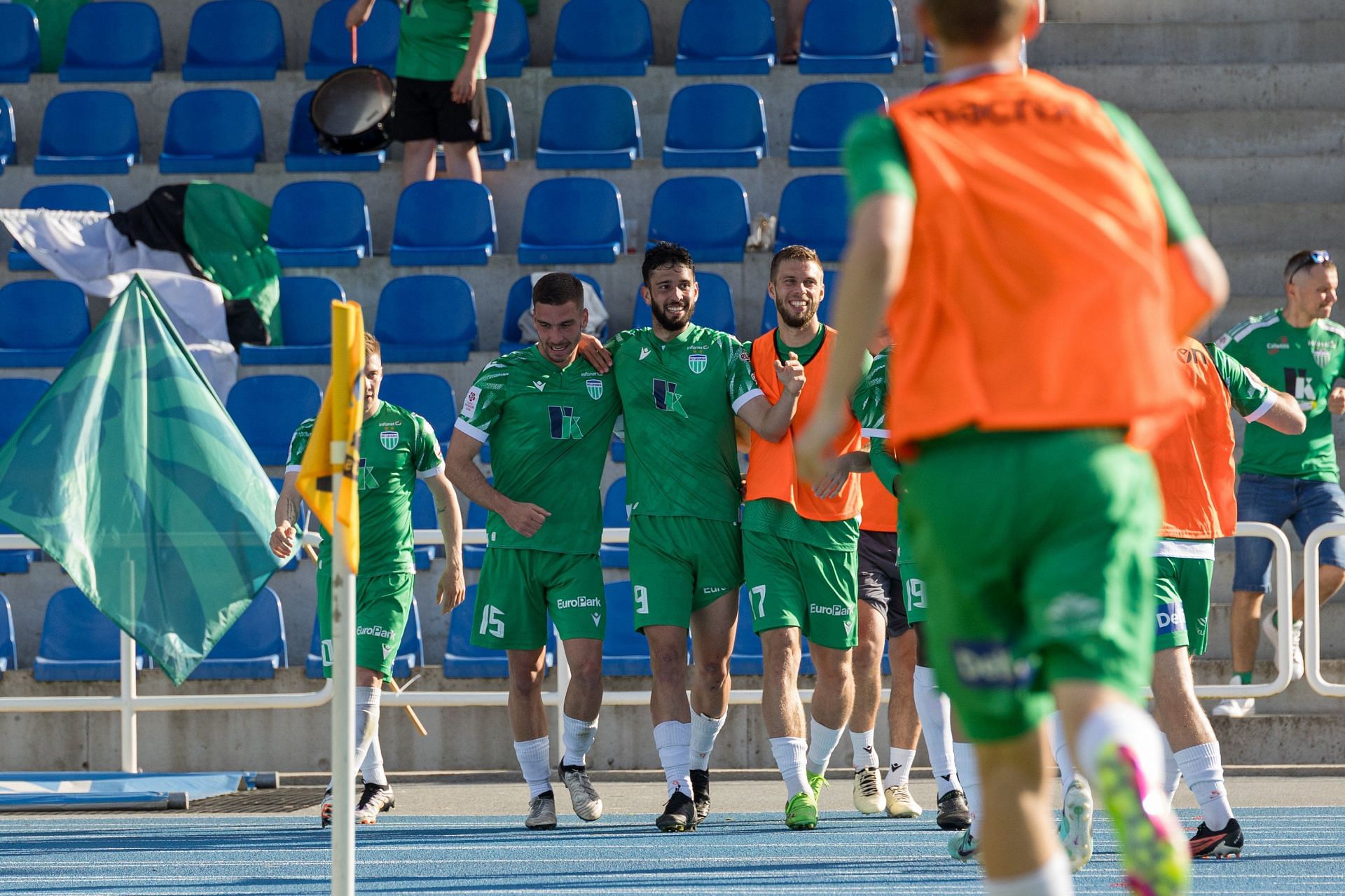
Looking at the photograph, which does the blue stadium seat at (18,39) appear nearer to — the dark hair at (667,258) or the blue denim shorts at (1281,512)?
the dark hair at (667,258)

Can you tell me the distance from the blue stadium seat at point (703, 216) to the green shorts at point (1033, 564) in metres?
8.94

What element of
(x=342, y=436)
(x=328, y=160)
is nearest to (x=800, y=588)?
(x=342, y=436)

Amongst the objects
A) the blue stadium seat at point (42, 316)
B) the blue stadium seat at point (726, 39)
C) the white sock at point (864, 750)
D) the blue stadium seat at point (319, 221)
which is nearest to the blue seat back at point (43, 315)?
the blue stadium seat at point (42, 316)

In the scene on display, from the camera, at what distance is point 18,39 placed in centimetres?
1462

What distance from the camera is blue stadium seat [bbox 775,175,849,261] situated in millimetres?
11844

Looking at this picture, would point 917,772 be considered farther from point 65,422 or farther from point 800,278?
point 65,422

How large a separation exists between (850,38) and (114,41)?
6.19 meters

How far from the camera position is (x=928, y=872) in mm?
5953

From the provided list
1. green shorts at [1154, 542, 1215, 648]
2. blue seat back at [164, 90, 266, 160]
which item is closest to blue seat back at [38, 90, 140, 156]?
blue seat back at [164, 90, 266, 160]

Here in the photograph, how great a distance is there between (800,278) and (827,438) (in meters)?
4.26

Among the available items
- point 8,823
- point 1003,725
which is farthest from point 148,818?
point 1003,725

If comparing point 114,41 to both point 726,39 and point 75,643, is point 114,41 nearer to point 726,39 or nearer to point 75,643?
point 726,39

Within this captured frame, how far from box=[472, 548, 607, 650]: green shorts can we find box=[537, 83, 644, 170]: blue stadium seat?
6.11m

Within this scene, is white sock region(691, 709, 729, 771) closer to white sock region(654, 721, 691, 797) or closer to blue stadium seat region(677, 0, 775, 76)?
white sock region(654, 721, 691, 797)
